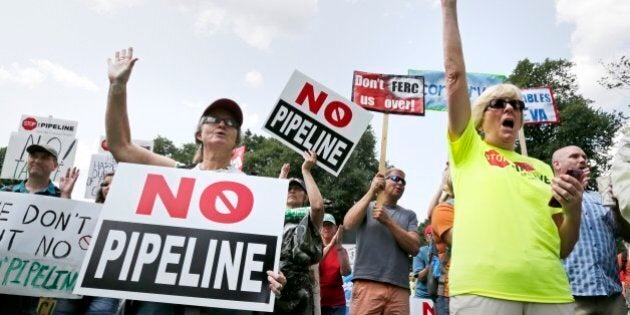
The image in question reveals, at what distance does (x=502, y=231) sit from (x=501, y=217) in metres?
0.07

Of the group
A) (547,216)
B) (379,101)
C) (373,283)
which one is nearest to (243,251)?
(547,216)

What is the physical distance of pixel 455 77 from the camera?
2170 millimetres

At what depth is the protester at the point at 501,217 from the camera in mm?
1969

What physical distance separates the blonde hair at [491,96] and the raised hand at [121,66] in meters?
2.04

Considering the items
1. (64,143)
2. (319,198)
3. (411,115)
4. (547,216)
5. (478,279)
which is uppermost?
(411,115)

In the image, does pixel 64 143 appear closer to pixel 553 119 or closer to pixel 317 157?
pixel 317 157

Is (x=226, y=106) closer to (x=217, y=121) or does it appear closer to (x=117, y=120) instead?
(x=217, y=121)

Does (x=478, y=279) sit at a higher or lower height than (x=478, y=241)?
lower

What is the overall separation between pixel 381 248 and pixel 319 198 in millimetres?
1620

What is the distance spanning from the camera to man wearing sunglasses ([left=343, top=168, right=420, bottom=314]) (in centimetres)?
428

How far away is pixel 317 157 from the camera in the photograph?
13.7 ft

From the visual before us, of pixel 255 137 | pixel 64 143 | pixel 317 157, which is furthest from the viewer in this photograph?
pixel 255 137

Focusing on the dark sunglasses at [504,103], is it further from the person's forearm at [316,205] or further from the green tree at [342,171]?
the green tree at [342,171]

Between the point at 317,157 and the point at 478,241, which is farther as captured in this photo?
the point at 317,157
